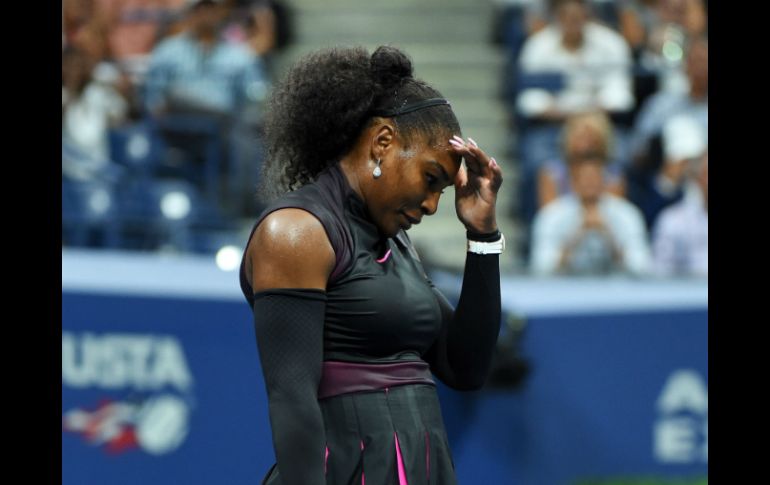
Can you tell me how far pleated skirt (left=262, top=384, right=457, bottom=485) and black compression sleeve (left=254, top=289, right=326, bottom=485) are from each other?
0.09m

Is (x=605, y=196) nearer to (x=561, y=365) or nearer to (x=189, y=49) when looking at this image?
(x=561, y=365)

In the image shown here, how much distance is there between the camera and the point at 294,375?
2445 mm

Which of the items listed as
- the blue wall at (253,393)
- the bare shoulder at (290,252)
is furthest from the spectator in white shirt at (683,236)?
the bare shoulder at (290,252)

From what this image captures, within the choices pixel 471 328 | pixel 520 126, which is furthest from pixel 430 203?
pixel 520 126

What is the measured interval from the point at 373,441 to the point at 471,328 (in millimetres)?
406

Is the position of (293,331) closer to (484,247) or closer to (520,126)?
(484,247)

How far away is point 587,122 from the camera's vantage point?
648 cm

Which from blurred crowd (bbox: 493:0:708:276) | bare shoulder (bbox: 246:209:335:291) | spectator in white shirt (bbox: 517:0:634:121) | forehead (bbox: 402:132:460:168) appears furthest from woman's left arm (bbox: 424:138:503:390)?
spectator in white shirt (bbox: 517:0:634:121)

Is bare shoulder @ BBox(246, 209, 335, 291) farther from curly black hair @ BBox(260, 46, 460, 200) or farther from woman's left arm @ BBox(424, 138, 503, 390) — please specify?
woman's left arm @ BBox(424, 138, 503, 390)

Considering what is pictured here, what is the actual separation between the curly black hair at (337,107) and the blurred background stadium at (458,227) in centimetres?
66

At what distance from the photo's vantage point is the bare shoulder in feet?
8.03

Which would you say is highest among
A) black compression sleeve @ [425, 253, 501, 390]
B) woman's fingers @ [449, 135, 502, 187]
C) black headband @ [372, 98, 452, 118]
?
black headband @ [372, 98, 452, 118]

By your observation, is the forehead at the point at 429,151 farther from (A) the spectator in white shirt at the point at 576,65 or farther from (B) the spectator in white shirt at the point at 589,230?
(A) the spectator in white shirt at the point at 576,65
